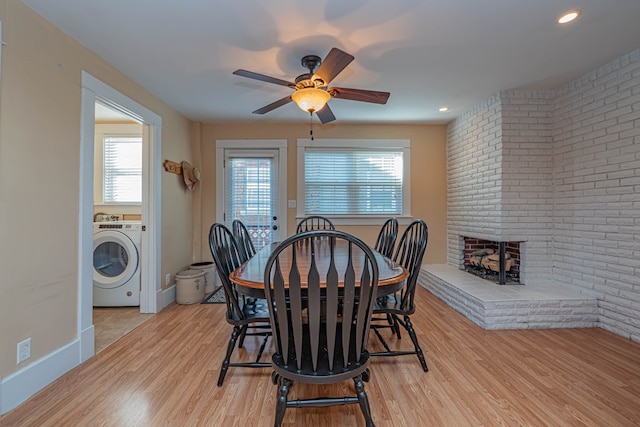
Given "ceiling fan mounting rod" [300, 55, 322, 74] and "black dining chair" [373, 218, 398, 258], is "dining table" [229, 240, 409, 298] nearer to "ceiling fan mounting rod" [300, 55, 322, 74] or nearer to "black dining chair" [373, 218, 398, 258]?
"black dining chair" [373, 218, 398, 258]

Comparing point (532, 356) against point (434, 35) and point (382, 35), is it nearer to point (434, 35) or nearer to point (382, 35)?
point (434, 35)

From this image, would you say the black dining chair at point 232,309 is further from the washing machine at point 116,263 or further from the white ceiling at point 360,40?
the washing machine at point 116,263

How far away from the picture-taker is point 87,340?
213 cm

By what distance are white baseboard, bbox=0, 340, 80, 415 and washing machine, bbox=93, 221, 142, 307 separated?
3.80 ft

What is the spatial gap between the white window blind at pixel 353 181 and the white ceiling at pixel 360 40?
1.27 m

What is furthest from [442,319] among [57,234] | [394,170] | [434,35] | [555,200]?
[57,234]

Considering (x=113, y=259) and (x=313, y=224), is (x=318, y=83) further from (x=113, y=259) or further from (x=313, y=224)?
(x=113, y=259)

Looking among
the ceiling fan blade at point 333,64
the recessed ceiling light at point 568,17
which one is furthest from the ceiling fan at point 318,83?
the recessed ceiling light at point 568,17

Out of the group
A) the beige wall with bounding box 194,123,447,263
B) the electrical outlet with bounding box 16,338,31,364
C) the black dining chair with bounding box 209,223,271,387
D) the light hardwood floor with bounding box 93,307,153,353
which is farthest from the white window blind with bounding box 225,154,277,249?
the electrical outlet with bounding box 16,338,31,364

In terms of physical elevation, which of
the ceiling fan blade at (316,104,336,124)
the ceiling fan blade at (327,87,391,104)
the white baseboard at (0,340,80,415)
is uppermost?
the ceiling fan blade at (327,87,391,104)

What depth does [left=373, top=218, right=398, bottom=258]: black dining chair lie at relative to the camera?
100 inches

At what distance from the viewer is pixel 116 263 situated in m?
3.16

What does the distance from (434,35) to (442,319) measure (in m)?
2.49

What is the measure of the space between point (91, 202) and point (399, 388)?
253 cm
